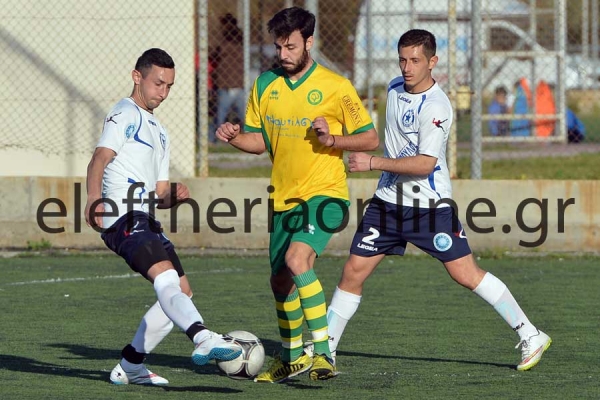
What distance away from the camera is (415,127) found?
23.5 feet

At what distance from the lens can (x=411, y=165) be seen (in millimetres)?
7027

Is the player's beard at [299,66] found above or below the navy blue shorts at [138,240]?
above

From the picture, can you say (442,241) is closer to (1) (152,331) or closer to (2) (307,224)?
(2) (307,224)

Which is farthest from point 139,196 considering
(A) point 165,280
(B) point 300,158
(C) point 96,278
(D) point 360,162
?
(C) point 96,278

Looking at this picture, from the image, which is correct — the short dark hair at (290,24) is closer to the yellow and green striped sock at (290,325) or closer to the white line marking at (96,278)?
the yellow and green striped sock at (290,325)

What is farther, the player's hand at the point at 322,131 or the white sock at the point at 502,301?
the white sock at the point at 502,301

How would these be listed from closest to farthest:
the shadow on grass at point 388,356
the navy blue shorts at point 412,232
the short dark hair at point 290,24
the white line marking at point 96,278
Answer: the short dark hair at point 290,24 < the navy blue shorts at point 412,232 < the shadow on grass at point 388,356 < the white line marking at point 96,278

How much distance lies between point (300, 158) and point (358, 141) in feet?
1.12

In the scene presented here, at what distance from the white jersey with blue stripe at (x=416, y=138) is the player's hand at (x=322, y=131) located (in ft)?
2.33

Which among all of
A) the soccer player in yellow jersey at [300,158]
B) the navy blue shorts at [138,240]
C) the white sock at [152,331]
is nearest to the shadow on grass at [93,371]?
the white sock at [152,331]

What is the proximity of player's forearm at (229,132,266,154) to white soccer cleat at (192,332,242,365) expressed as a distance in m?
1.44

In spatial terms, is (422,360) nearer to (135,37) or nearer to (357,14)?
(135,37)

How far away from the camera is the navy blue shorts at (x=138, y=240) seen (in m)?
6.50

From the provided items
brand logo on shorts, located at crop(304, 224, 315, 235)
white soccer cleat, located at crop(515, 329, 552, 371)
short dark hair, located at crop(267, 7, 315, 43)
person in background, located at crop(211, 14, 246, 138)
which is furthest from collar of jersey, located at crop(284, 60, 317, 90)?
person in background, located at crop(211, 14, 246, 138)
